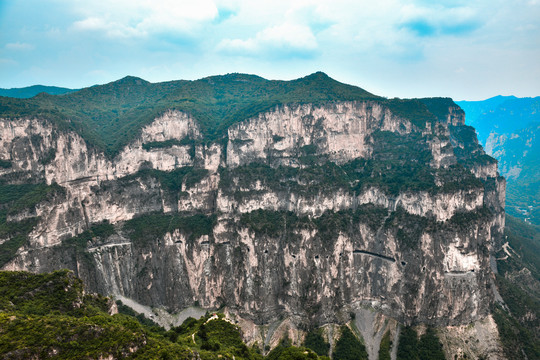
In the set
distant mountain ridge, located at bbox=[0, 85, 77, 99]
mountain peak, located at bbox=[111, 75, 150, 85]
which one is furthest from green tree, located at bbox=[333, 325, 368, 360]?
distant mountain ridge, located at bbox=[0, 85, 77, 99]

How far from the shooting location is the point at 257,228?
64.6 meters

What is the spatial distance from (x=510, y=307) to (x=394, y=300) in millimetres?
18735

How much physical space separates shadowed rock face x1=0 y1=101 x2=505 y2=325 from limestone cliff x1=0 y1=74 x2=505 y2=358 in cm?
21

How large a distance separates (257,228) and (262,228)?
0.90m

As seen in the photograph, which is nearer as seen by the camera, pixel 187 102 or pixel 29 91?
pixel 187 102

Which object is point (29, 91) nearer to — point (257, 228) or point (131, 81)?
point (131, 81)

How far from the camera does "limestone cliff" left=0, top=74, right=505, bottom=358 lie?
58281 mm

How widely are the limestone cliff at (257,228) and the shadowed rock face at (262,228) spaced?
0.67 ft

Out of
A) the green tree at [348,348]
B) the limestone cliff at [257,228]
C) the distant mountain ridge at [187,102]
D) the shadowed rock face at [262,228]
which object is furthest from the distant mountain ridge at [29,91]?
the green tree at [348,348]

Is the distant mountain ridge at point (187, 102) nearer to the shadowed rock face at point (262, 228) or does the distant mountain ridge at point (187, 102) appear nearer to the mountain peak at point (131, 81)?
the mountain peak at point (131, 81)

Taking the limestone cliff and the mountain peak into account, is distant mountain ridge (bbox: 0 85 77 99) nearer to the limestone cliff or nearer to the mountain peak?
the mountain peak

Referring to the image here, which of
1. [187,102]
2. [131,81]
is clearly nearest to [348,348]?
[187,102]

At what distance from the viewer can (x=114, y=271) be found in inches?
2395

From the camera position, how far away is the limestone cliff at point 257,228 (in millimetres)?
58281
